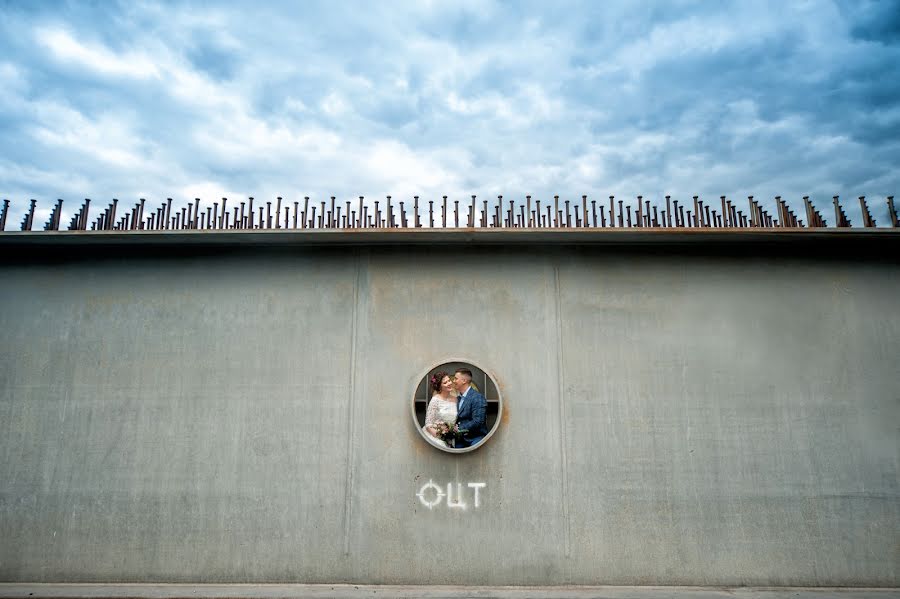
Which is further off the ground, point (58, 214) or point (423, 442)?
point (58, 214)

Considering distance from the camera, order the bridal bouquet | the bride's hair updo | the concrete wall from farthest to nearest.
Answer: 1. the bride's hair updo
2. the bridal bouquet
3. the concrete wall

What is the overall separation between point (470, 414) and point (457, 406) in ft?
0.56

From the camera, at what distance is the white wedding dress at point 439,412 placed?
19.6 ft

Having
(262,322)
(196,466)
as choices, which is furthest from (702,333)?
(196,466)

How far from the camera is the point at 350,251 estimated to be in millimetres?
6555

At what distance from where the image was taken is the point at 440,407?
237 inches

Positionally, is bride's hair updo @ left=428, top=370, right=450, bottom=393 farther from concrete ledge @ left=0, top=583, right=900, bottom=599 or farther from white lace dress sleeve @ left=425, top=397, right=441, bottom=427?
concrete ledge @ left=0, top=583, right=900, bottom=599

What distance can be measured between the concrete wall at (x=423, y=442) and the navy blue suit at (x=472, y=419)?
193mm

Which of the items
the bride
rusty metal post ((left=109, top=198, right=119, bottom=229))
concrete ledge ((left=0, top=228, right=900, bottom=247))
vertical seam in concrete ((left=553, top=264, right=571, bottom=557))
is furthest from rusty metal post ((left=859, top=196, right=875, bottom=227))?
rusty metal post ((left=109, top=198, right=119, bottom=229))

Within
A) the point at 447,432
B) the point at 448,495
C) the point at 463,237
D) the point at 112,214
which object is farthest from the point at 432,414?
the point at 112,214

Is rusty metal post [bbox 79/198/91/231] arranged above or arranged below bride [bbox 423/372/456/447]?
above

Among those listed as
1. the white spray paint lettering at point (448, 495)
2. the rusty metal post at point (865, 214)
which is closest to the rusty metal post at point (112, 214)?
the white spray paint lettering at point (448, 495)

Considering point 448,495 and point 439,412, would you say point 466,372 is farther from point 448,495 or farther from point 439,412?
point 448,495

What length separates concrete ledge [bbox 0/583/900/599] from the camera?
5.46 meters
